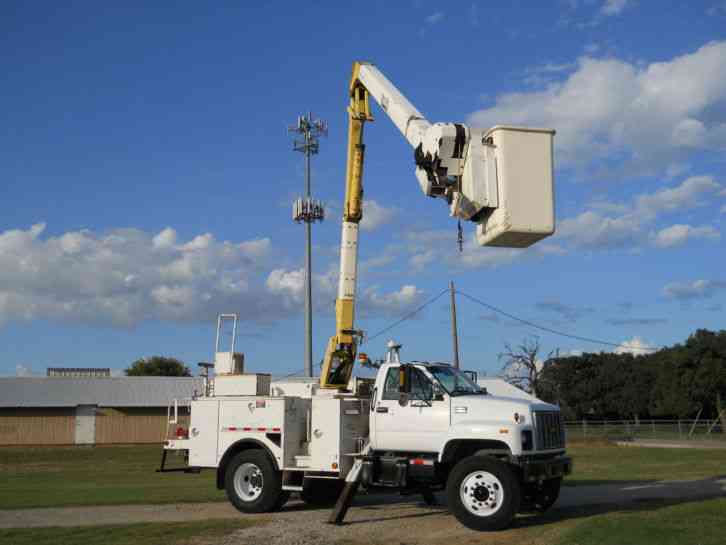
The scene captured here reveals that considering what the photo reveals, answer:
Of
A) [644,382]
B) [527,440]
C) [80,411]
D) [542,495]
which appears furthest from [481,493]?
[644,382]

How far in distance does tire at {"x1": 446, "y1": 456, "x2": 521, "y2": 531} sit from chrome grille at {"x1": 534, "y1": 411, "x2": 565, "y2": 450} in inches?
34.0

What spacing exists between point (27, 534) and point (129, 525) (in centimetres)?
155

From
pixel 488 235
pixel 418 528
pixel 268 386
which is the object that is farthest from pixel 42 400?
pixel 488 235

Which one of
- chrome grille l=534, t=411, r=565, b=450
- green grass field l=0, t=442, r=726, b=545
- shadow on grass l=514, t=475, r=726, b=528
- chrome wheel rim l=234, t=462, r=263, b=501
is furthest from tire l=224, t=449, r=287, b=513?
chrome grille l=534, t=411, r=565, b=450

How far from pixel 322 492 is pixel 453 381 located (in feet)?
13.4

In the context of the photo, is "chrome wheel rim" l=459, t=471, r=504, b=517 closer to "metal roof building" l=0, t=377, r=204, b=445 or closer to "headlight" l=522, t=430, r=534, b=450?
"headlight" l=522, t=430, r=534, b=450

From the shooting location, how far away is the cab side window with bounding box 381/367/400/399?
46.3ft

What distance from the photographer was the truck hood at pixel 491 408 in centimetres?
1288

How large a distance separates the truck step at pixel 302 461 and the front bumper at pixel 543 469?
4.05m

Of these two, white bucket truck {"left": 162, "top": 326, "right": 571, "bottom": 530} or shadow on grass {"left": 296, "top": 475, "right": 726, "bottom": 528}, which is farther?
shadow on grass {"left": 296, "top": 475, "right": 726, "bottom": 528}

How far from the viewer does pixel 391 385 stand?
14.2 metres

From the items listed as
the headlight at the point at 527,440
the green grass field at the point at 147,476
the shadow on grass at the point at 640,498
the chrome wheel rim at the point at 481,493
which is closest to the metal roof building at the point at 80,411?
the green grass field at the point at 147,476

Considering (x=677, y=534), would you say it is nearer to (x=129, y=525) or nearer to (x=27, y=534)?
(x=129, y=525)

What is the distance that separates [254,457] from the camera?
15000mm
